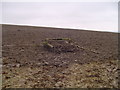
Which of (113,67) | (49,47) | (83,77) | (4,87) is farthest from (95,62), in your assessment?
(4,87)

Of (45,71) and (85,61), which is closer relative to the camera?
(45,71)

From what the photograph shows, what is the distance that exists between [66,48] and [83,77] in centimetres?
319

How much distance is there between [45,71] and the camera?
473cm

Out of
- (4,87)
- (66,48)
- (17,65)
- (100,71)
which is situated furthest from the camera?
(66,48)

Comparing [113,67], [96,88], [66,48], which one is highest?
[66,48]

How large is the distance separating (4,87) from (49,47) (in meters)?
4.01

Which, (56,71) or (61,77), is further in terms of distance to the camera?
(56,71)

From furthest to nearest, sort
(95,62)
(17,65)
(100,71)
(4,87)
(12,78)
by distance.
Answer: (95,62), (17,65), (100,71), (12,78), (4,87)

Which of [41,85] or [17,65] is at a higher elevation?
[17,65]

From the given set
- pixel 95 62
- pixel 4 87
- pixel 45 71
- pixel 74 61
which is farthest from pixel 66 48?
pixel 4 87

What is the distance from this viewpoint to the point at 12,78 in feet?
13.4

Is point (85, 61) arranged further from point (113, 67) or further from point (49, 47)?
point (49, 47)

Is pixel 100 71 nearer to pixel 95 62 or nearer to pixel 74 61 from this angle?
pixel 95 62

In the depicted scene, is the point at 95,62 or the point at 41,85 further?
the point at 95,62
